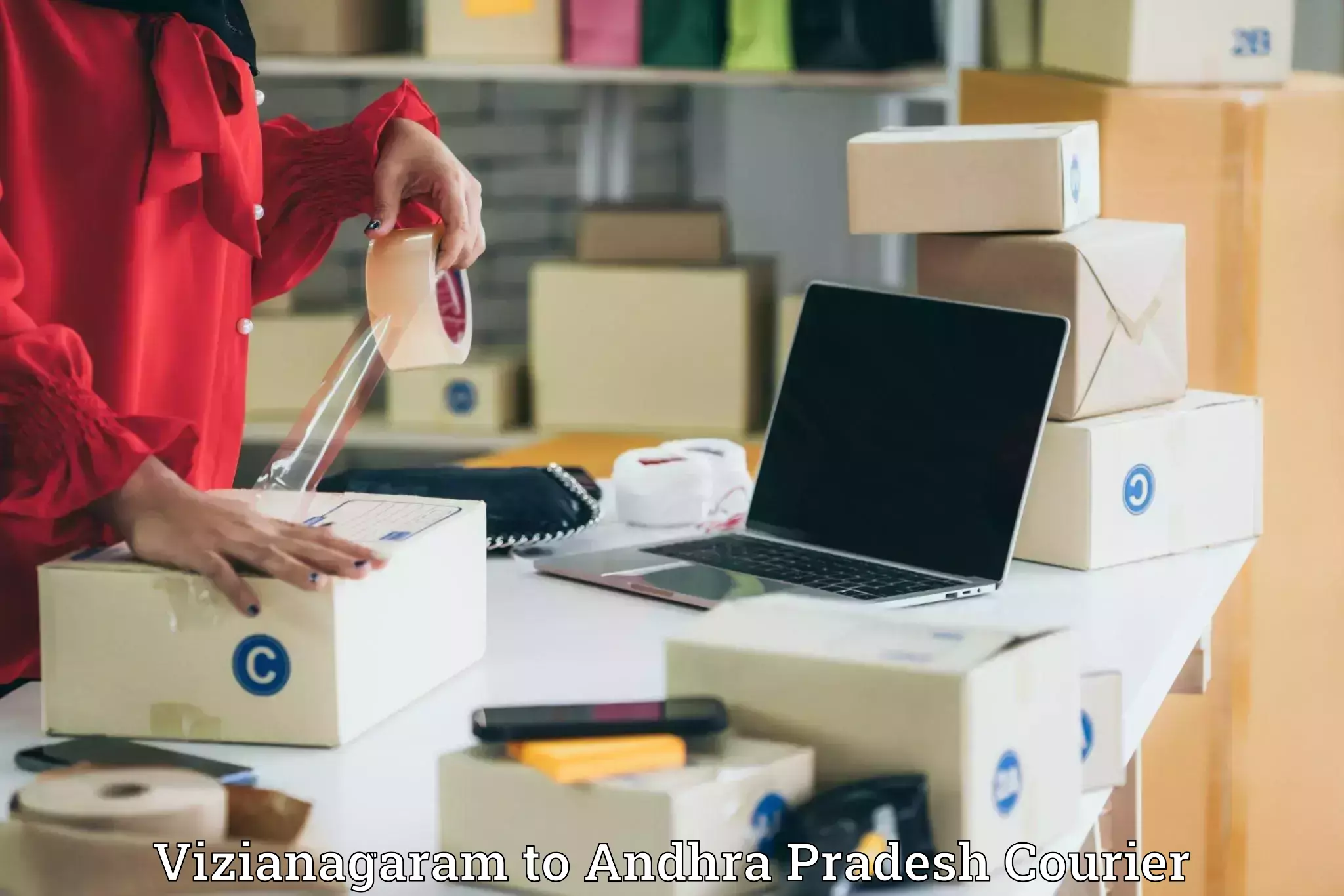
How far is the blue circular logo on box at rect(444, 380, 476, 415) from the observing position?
122 inches

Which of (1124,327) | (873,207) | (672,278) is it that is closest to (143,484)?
(873,207)

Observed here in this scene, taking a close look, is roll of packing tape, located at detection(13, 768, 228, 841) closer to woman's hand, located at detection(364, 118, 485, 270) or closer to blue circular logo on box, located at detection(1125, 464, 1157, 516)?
woman's hand, located at detection(364, 118, 485, 270)

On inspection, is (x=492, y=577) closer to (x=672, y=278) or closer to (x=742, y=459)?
(x=742, y=459)

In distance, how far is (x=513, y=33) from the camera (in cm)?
296

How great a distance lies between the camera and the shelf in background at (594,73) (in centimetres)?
284

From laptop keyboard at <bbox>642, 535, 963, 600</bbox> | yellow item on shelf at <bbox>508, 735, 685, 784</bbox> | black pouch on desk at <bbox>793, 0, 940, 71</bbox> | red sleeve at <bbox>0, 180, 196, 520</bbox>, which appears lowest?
laptop keyboard at <bbox>642, 535, 963, 600</bbox>

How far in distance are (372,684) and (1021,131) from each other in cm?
80

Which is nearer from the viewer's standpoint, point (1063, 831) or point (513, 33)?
point (1063, 831)

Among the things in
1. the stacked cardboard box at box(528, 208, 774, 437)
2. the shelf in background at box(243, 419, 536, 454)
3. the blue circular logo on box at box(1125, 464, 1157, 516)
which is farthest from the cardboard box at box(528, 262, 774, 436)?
the blue circular logo on box at box(1125, 464, 1157, 516)

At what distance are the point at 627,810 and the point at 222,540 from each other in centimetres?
35

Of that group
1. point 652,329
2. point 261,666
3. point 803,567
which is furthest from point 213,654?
point 652,329

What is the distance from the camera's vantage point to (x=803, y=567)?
142cm

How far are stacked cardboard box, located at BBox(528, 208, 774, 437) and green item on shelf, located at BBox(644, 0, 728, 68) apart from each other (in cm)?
27

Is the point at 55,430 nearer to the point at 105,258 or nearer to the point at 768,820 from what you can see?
the point at 105,258
